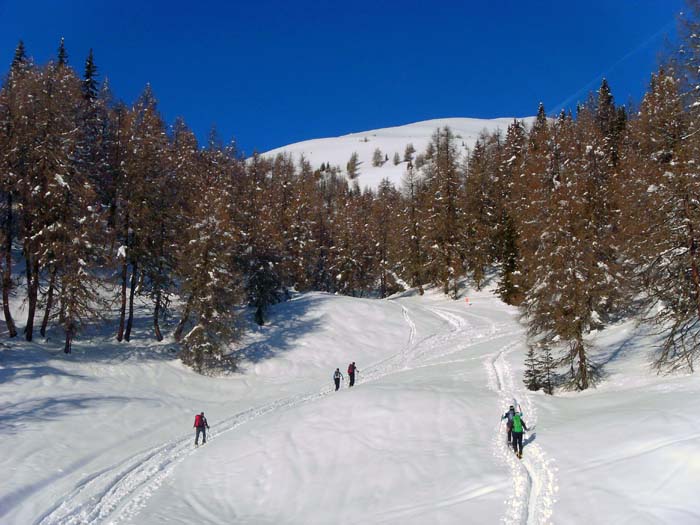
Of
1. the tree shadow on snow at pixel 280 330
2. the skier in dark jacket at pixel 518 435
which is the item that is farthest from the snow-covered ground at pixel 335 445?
the tree shadow on snow at pixel 280 330

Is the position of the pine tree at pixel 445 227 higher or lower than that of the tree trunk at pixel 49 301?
higher

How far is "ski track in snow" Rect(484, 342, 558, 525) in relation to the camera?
39.2 feet

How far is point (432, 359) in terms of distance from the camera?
3391 centimetres

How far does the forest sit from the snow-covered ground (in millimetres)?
2178

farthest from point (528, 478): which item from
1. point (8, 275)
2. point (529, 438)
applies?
point (8, 275)

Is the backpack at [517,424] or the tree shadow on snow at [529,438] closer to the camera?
the backpack at [517,424]

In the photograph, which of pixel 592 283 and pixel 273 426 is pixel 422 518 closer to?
pixel 273 426

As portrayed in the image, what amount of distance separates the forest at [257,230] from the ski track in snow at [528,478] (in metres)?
5.47

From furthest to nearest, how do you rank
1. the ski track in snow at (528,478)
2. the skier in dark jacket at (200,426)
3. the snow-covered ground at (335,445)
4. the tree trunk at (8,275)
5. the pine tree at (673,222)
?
the tree trunk at (8,275) < the skier in dark jacket at (200,426) < the pine tree at (673,222) < the snow-covered ground at (335,445) < the ski track in snow at (528,478)

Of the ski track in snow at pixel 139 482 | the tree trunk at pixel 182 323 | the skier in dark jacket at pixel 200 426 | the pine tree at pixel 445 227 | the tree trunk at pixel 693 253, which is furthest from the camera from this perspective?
the pine tree at pixel 445 227

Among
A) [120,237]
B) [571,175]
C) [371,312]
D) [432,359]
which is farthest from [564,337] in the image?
[120,237]

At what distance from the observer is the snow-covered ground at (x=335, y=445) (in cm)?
1273

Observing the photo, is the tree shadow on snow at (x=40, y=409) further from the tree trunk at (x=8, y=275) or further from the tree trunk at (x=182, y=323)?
the tree trunk at (x=182, y=323)

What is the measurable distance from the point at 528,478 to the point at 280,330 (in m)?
26.4
